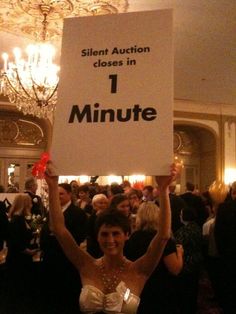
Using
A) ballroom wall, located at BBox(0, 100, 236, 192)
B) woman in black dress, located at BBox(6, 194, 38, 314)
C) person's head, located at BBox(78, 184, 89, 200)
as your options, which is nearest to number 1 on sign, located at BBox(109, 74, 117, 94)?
woman in black dress, located at BBox(6, 194, 38, 314)

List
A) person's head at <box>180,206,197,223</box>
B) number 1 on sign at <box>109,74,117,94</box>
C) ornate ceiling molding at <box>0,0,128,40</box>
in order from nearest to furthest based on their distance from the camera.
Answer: number 1 on sign at <box>109,74,117,94</box> → person's head at <box>180,206,197,223</box> → ornate ceiling molding at <box>0,0,128,40</box>

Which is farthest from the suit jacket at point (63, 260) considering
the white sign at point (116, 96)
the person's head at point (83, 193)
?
the person's head at point (83, 193)

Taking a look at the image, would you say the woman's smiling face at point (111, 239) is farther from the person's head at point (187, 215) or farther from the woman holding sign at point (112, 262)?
the person's head at point (187, 215)

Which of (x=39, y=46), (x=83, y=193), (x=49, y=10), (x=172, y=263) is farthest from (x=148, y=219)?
(x=39, y=46)

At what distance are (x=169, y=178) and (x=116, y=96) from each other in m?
0.41

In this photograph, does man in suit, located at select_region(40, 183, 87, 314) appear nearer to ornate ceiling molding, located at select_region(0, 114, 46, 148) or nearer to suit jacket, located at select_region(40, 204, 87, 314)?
suit jacket, located at select_region(40, 204, 87, 314)

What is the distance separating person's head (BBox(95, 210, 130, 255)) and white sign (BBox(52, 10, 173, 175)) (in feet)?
1.01

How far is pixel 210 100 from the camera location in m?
9.87

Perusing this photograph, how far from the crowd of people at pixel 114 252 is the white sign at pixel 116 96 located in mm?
126

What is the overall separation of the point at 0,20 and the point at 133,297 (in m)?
4.65

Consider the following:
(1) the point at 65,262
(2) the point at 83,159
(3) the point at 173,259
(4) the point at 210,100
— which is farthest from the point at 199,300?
(4) the point at 210,100

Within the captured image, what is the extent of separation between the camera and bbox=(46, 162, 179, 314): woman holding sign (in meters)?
1.59

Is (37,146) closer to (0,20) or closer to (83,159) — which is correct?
(0,20)

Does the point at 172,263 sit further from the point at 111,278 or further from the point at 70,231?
the point at 70,231
